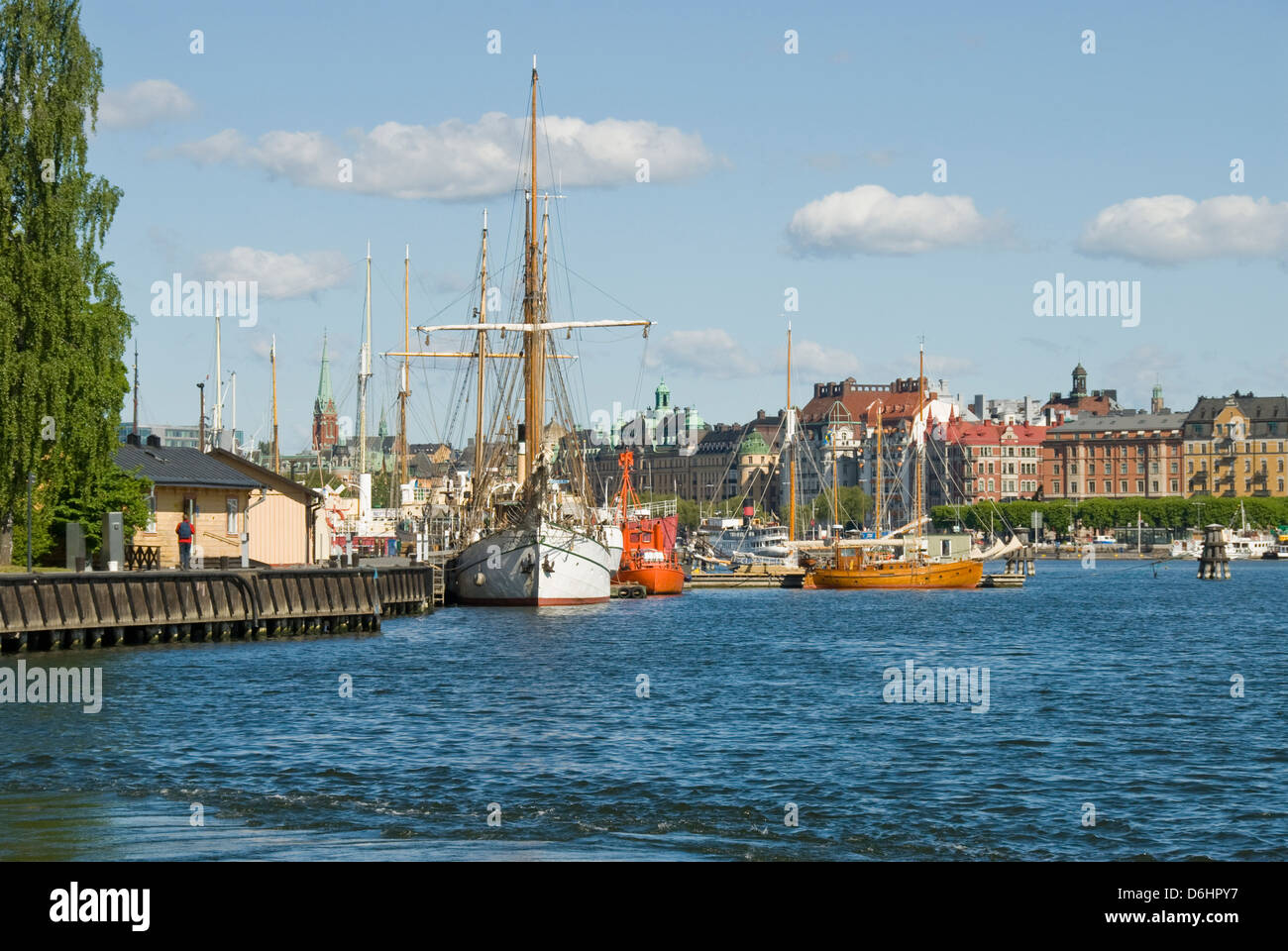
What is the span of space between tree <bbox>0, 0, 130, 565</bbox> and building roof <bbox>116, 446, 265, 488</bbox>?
38.6ft

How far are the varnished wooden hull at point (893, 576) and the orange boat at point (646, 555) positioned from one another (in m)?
10.7

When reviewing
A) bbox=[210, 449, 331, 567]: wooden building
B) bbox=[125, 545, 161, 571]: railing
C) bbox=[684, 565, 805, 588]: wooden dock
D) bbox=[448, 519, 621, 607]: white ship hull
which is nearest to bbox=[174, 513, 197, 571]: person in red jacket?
bbox=[125, 545, 161, 571]: railing

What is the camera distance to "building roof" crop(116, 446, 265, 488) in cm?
6300

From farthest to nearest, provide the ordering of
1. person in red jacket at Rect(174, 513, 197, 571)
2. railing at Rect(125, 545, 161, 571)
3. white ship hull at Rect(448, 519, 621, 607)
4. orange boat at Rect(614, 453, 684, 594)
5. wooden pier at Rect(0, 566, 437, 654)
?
orange boat at Rect(614, 453, 684, 594) → white ship hull at Rect(448, 519, 621, 607) → railing at Rect(125, 545, 161, 571) → person in red jacket at Rect(174, 513, 197, 571) → wooden pier at Rect(0, 566, 437, 654)

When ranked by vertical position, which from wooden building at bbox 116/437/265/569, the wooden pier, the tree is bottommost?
the wooden pier

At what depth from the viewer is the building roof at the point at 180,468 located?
6300 centimetres

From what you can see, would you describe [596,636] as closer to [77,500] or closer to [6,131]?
[77,500]

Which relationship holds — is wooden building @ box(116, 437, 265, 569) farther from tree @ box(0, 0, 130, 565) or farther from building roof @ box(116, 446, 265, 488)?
tree @ box(0, 0, 130, 565)

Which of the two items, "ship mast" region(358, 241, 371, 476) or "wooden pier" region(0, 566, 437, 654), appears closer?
"wooden pier" region(0, 566, 437, 654)

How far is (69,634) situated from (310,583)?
12.7m

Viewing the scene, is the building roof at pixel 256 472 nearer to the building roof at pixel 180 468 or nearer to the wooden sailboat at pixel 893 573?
the building roof at pixel 180 468

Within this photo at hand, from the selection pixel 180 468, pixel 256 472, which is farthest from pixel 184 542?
pixel 256 472

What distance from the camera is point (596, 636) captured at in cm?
6131
